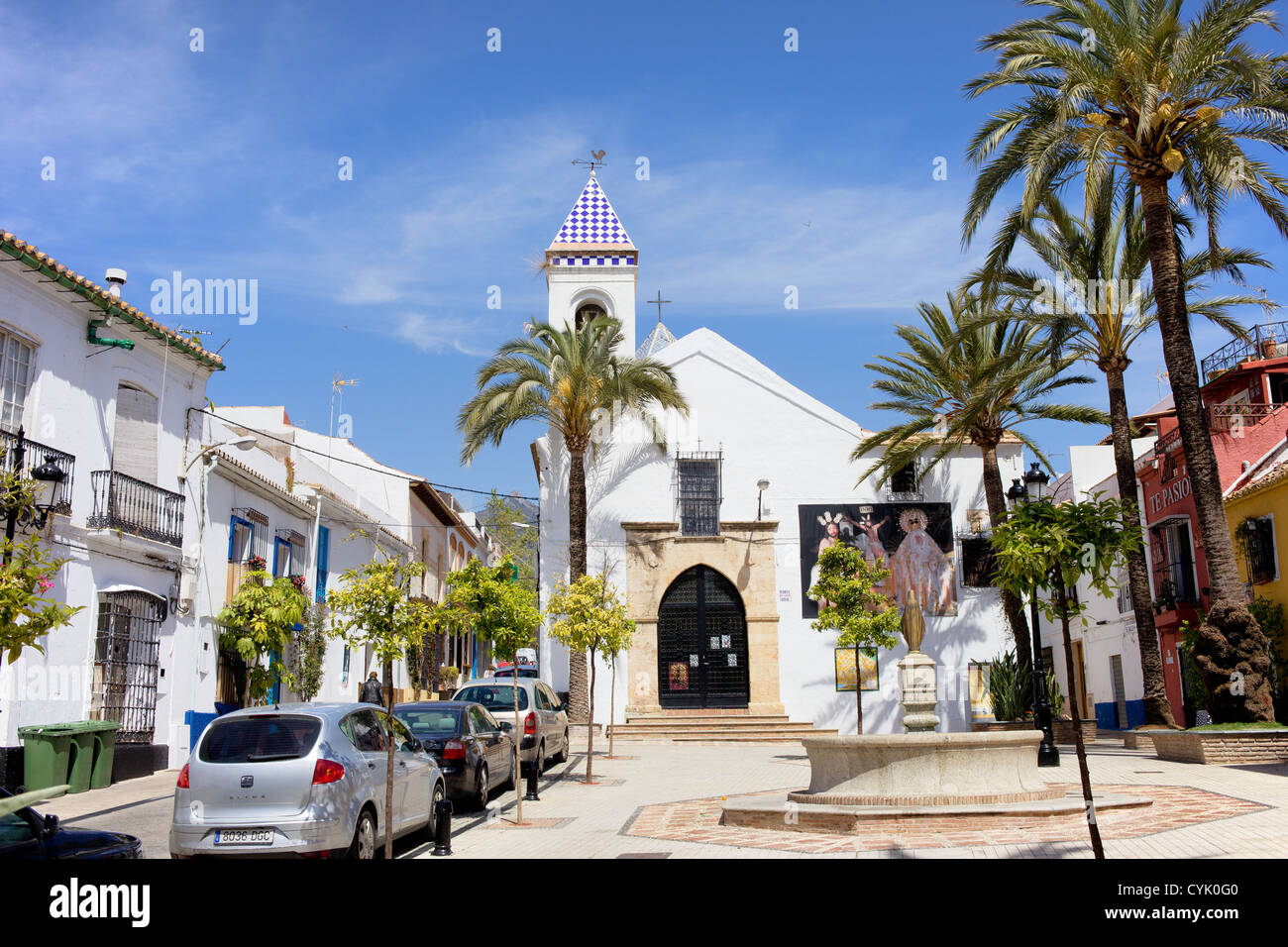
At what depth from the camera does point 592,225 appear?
39.9m

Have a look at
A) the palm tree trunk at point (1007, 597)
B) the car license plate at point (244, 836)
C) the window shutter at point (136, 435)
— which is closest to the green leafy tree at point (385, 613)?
the car license plate at point (244, 836)

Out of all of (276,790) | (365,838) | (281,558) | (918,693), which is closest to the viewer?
(276,790)

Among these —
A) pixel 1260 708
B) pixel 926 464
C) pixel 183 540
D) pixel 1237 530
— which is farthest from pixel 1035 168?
pixel 183 540

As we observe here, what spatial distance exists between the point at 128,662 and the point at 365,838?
1004 cm

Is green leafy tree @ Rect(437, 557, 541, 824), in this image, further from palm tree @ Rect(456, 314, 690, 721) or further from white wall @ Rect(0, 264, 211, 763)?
white wall @ Rect(0, 264, 211, 763)

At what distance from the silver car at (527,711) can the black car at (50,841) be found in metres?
9.75

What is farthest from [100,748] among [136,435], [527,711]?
[527,711]

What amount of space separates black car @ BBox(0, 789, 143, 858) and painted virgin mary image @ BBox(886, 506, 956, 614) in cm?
2574

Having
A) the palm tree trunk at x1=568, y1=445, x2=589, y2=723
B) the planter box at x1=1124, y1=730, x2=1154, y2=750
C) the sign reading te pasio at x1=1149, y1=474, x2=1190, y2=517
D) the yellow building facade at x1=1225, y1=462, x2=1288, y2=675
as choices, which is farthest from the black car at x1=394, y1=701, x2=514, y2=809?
the sign reading te pasio at x1=1149, y1=474, x2=1190, y2=517

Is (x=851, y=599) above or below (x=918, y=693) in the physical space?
above

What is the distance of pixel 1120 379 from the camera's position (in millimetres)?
22766

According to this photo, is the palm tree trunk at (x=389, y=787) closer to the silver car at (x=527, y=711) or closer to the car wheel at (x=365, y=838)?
the car wheel at (x=365, y=838)

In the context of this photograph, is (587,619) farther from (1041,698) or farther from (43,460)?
(43,460)

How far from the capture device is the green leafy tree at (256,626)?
21.2 meters
